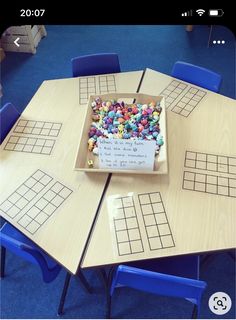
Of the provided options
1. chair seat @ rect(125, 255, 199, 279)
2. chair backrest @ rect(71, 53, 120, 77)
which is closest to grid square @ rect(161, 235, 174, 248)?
chair seat @ rect(125, 255, 199, 279)

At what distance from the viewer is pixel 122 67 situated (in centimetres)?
327

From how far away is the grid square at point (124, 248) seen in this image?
115 centimetres

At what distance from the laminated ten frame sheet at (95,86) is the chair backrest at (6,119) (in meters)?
0.40

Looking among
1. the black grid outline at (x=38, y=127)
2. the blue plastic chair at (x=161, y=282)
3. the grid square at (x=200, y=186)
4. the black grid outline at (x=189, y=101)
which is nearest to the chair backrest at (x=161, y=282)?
the blue plastic chair at (x=161, y=282)

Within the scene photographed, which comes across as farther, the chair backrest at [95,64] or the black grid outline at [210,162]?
the chair backrest at [95,64]

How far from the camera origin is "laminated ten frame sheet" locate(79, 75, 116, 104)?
1848 mm

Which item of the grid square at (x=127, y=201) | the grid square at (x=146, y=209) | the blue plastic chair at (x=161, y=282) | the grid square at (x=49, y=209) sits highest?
the grid square at (x=49, y=209)

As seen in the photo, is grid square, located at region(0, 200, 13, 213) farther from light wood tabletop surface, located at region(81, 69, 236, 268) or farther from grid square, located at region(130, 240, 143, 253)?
grid square, located at region(130, 240, 143, 253)

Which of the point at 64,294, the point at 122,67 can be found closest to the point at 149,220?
the point at 64,294

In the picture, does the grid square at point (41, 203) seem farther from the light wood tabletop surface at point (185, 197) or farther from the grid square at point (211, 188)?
the grid square at point (211, 188)

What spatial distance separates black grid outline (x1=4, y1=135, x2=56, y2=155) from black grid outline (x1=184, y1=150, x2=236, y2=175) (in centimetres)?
70

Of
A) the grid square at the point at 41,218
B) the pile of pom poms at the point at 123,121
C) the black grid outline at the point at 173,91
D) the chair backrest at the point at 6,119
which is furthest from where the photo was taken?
the black grid outline at the point at 173,91
